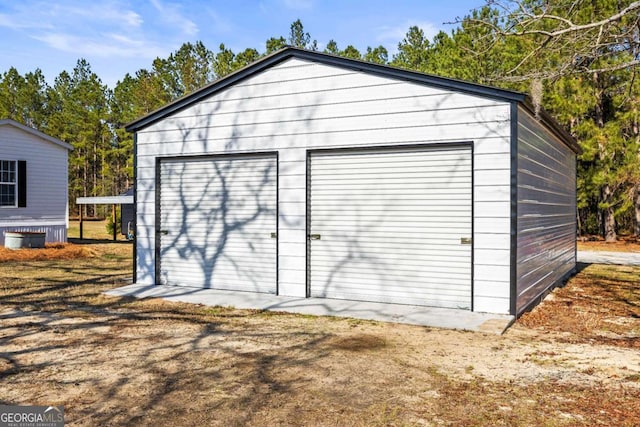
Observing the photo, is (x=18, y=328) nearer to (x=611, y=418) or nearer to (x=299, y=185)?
(x=299, y=185)

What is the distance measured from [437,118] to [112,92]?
154ft

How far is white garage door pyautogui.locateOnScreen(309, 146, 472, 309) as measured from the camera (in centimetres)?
776

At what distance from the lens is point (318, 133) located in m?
8.62

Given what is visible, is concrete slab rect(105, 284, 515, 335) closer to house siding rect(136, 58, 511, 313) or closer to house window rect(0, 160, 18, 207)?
house siding rect(136, 58, 511, 313)

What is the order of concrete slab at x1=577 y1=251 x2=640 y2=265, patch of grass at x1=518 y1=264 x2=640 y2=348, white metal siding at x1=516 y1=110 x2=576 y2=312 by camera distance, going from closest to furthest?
patch of grass at x1=518 y1=264 x2=640 y2=348
white metal siding at x1=516 y1=110 x2=576 y2=312
concrete slab at x1=577 y1=251 x2=640 y2=265

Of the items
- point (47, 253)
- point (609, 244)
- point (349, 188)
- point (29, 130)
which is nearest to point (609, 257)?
point (609, 244)

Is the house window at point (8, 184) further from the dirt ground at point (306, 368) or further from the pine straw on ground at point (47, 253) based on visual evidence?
the dirt ground at point (306, 368)

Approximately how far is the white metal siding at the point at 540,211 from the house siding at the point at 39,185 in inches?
630

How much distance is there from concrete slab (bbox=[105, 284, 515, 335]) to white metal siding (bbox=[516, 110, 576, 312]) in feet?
2.86

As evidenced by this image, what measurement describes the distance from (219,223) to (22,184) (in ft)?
36.3

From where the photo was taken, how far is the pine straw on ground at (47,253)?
14.8 meters

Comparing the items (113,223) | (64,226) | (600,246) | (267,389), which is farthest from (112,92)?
(267,389)

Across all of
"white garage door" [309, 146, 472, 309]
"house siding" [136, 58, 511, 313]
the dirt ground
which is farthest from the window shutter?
"white garage door" [309, 146, 472, 309]

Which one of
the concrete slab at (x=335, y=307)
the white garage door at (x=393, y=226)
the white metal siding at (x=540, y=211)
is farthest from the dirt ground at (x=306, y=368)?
the white garage door at (x=393, y=226)
